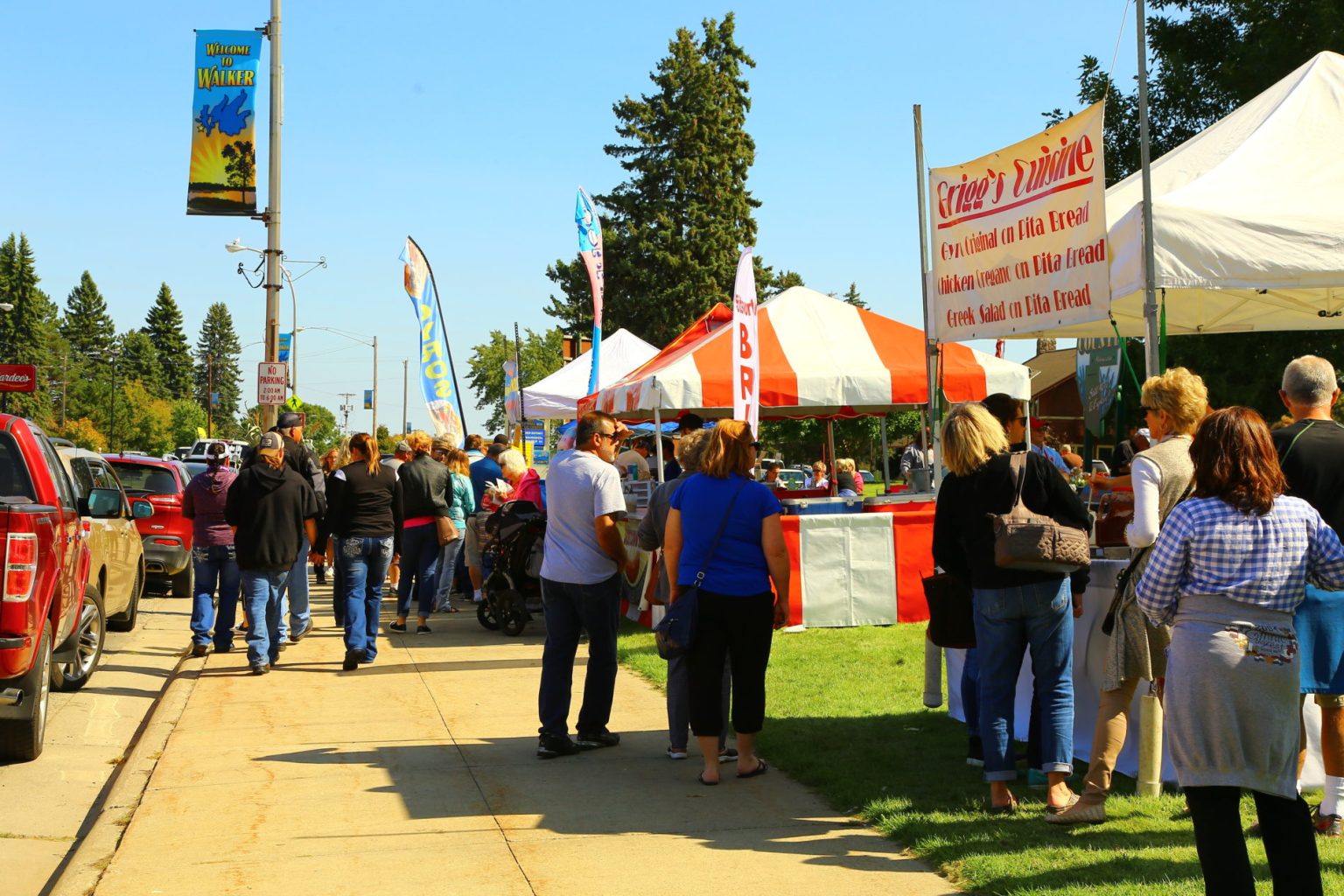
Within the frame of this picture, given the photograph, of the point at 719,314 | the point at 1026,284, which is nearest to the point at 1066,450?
the point at 719,314

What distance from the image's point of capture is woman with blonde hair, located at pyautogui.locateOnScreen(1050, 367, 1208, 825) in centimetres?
570

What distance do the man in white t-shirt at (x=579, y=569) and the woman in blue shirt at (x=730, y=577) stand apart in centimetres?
78

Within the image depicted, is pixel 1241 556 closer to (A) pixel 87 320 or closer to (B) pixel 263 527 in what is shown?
(B) pixel 263 527

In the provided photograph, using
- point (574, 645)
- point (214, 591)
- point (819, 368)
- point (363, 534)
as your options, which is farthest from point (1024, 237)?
point (214, 591)

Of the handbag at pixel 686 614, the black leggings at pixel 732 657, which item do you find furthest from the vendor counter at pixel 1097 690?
the handbag at pixel 686 614

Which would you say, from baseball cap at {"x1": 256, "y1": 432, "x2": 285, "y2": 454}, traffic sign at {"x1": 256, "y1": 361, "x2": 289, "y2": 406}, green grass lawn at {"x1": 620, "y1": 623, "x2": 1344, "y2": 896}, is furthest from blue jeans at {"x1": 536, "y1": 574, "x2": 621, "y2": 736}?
traffic sign at {"x1": 256, "y1": 361, "x2": 289, "y2": 406}

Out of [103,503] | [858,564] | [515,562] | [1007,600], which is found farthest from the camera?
[515,562]

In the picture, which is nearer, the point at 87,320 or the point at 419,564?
the point at 419,564

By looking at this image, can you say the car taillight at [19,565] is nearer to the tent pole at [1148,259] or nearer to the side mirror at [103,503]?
the side mirror at [103,503]

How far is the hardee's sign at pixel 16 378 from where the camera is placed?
505 inches

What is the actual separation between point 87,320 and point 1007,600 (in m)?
165

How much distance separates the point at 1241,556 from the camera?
→ 416 centimetres

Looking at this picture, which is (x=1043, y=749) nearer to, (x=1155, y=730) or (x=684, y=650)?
(x=1155, y=730)

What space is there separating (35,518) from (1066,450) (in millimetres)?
11506
